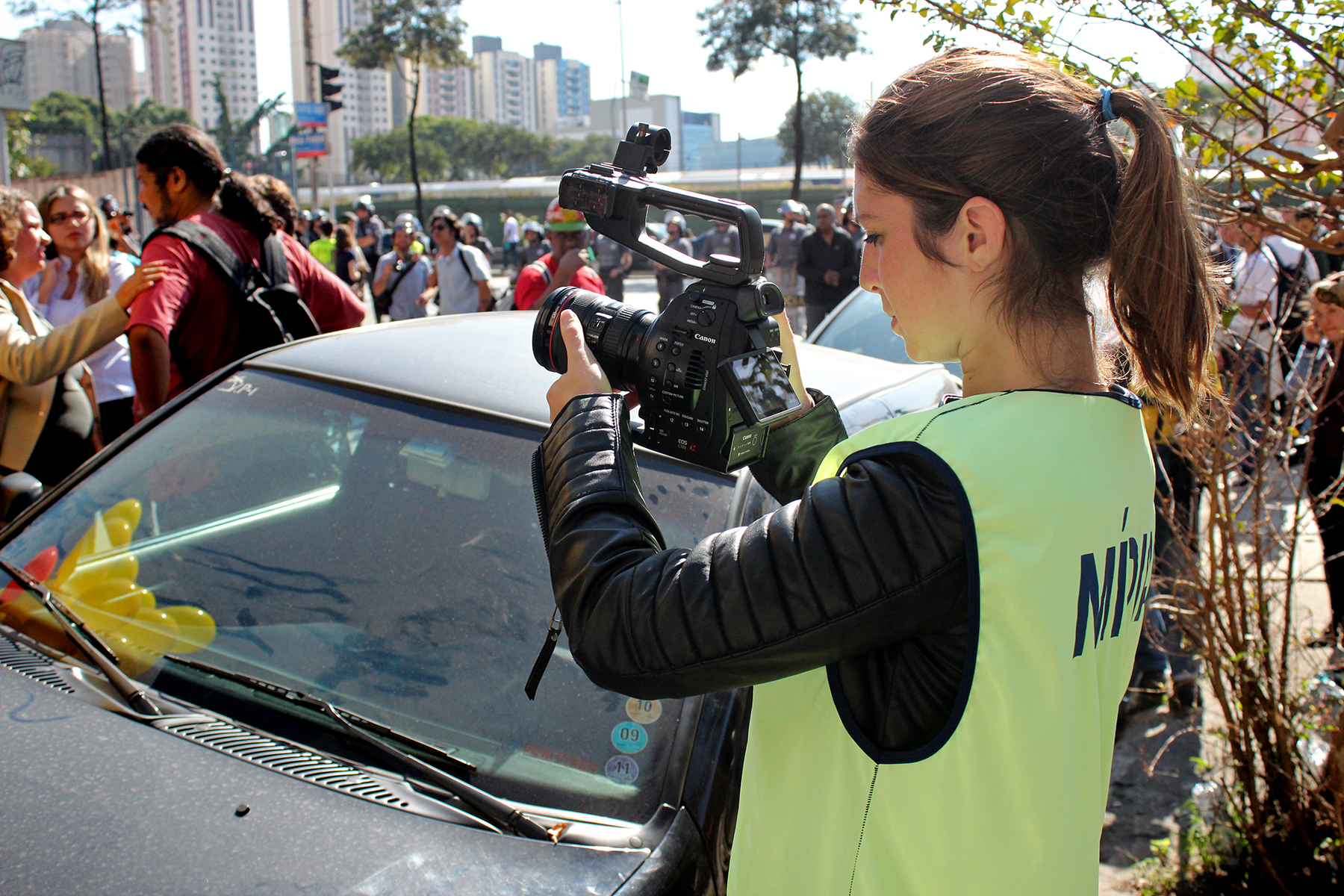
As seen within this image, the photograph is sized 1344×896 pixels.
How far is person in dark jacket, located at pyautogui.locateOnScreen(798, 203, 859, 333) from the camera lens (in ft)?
33.9

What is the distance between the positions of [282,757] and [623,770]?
0.50 meters

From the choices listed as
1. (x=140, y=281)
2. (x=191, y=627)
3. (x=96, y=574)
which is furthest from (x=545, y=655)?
(x=140, y=281)

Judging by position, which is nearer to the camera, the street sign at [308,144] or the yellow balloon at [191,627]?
the yellow balloon at [191,627]

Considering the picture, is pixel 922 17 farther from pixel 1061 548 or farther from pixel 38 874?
pixel 38 874

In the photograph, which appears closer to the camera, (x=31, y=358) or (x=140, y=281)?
(x=140, y=281)

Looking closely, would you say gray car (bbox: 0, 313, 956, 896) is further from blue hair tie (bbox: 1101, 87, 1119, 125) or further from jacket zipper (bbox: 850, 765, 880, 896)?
blue hair tie (bbox: 1101, 87, 1119, 125)

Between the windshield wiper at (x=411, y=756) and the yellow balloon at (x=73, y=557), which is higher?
the yellow balloon at (x=73, y=557)

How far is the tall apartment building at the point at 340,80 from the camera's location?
73.2ft

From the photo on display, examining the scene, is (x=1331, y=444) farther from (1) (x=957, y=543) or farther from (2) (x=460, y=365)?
(1) (x=957, y=543)

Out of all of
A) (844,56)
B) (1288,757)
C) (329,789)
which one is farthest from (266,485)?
(844,56)

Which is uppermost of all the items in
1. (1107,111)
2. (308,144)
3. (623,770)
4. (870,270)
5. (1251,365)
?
(308,144)

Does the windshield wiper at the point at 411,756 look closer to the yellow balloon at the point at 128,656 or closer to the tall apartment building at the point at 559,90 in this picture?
the yellow balloon at the point at 128,656

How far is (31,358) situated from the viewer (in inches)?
128

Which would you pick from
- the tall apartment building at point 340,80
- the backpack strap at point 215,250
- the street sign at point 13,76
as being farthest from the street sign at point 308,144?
the backpack strap at point 215,250
